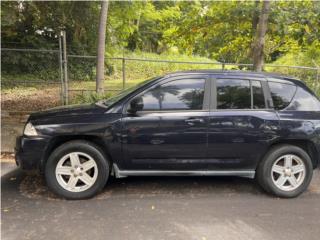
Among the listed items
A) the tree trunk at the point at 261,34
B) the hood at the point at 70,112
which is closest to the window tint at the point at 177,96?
the hood at the point at 70,112

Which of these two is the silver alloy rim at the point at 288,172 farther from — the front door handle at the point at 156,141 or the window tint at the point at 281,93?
the front door handle at the point at 156,141

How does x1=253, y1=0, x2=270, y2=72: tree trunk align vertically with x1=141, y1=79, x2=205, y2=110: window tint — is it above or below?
above

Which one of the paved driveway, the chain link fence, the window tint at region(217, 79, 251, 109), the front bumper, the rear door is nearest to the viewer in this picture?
the paved driveway

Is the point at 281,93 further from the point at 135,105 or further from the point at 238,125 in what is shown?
the point at 135,105

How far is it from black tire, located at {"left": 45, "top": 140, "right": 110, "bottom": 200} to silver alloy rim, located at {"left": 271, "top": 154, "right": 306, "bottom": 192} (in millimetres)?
2250

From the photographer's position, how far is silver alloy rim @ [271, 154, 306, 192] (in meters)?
4.93

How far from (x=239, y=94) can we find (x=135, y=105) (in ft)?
4.63

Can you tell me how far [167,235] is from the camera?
376 centimetres

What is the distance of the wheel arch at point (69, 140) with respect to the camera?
4715 mm

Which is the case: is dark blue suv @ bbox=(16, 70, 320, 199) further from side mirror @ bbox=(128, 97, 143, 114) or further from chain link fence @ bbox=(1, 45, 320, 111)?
chain link fence @ bbox=(1, 45, 320, 111)

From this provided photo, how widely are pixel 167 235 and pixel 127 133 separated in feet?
4.80

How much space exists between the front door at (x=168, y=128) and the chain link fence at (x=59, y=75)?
181 inches

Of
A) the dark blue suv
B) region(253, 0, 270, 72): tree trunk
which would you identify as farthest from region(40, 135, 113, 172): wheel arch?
region(253, 0, 270, 72): tree trunk

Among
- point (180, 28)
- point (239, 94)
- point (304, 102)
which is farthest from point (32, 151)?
point (180, 28)
